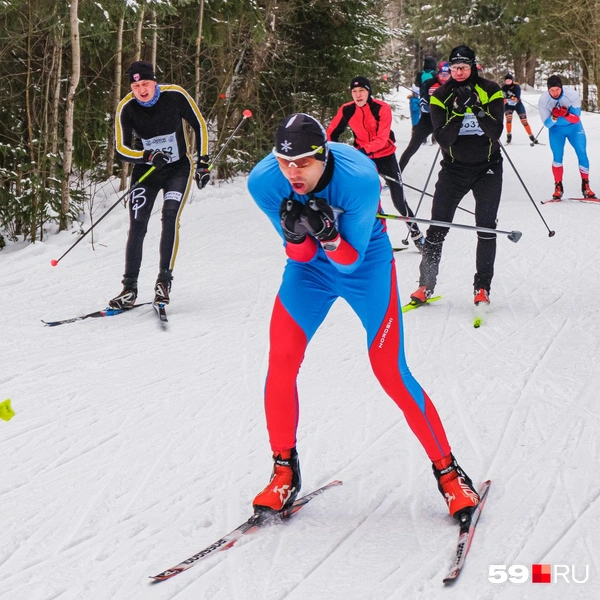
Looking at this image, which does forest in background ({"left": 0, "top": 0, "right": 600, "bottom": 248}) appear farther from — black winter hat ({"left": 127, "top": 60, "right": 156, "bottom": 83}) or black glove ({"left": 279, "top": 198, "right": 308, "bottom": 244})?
black glove ({"left": 279, "top": 198, "right": 308, "bottom": 244})

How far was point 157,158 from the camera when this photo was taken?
6711 millimetres

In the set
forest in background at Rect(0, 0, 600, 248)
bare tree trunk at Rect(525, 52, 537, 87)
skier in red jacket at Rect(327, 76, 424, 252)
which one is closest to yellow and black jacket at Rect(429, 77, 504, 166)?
skier in red jacket at Rect(327, 76, 424, 252)

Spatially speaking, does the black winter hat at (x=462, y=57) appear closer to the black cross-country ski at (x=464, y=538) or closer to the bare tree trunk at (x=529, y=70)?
the black cross-country ski at (x=464, y=538)

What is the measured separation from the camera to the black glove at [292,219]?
301 cm

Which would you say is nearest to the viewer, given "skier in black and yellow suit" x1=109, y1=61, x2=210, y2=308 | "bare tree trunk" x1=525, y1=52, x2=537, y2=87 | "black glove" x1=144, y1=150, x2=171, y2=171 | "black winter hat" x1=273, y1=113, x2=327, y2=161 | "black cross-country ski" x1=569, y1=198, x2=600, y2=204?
"black winter hat" x1=273, y1=113, x2=327, y2=161

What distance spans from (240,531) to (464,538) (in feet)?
3.00

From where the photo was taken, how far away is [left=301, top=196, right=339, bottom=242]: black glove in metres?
2.96

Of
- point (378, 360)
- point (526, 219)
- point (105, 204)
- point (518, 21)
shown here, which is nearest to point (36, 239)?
point (105, 204)

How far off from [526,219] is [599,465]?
7.84 metres

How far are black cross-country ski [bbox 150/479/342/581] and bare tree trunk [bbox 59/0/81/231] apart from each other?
7202mm

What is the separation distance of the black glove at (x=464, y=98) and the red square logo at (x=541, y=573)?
434 centimetres

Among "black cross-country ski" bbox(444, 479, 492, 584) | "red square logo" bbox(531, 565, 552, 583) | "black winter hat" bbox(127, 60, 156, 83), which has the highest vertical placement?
"black winter hat" bbox(127, 60, 156, 83)

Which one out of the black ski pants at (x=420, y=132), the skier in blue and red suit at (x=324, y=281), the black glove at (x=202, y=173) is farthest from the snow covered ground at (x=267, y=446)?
the black ski pants at (x=420, y=132)

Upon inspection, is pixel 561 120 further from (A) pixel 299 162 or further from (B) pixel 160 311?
(A) pixel 299 162
